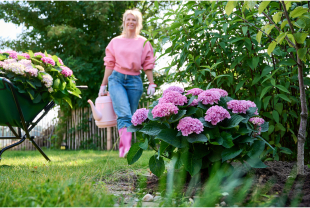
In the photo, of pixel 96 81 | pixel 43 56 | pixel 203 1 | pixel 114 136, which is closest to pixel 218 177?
pixel 203 1

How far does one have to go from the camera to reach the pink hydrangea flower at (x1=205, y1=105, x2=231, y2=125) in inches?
Answer: 49.9

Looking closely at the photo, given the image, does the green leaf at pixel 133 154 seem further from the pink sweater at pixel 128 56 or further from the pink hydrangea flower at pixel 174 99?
the pink sweater at pixel 128 56

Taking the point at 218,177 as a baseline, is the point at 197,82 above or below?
above

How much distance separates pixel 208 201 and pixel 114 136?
6.02 metres

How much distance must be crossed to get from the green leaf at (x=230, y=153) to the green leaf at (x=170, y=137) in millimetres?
213

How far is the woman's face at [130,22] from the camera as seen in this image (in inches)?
129

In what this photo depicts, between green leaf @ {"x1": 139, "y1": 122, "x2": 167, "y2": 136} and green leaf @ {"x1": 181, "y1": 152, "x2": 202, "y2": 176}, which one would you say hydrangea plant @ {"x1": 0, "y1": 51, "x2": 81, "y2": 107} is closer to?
green leaf @ {"x1": 139, "y1": 122, "x2": 167, "y2": 136}

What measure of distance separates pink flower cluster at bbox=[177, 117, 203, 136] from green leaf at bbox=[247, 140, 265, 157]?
30cm

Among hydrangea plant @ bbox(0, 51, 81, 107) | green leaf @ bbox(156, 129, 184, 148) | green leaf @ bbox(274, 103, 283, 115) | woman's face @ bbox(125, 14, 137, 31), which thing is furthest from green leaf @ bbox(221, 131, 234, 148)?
woman's face @ bbox(125, 14, 137, 31)

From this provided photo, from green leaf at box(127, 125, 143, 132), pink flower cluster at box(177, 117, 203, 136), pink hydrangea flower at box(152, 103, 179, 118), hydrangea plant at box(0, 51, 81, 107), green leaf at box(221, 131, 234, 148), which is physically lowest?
green leaf at box(221, 131, 234, 148)

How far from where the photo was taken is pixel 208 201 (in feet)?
3.53

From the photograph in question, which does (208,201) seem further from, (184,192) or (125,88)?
(125,88)

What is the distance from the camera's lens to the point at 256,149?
4.30 feet

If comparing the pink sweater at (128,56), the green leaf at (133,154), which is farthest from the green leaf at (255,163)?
the pink sweater at (128,56)
